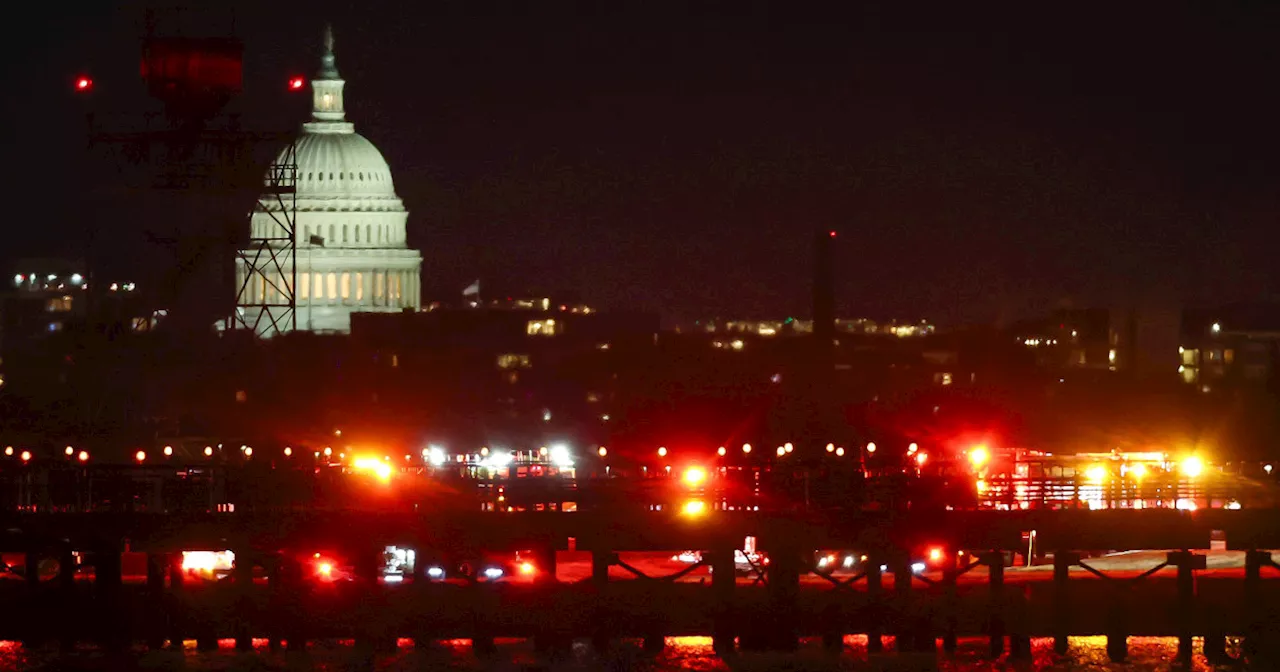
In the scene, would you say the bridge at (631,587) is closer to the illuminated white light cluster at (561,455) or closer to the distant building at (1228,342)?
the illuminated white light cluster at (561,455)

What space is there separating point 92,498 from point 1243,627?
2689 centimetres

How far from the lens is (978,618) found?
65688 millimetres

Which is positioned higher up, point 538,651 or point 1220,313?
point 1220,313

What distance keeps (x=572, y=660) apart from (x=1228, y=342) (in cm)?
12060

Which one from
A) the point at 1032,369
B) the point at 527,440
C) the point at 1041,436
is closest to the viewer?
the point at 1041,436

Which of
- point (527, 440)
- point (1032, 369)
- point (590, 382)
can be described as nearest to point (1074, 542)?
Result: point (527, 440)

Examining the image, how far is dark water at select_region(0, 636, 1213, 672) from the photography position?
65.1 m

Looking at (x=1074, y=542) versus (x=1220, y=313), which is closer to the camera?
(x=1074, y=542)

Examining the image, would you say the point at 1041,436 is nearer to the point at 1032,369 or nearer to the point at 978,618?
the point at 978,618

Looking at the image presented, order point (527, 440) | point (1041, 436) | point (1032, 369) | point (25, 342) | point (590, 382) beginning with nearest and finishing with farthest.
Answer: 1. point (1041, 436)
2. point (527, 440)
3. point (590, 382)
4. point (1032, 369)
5. point (25, 342)

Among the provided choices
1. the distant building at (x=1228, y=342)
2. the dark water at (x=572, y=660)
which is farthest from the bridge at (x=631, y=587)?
the distant building at (x=1228, y=342)

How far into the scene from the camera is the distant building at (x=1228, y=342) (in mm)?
172500

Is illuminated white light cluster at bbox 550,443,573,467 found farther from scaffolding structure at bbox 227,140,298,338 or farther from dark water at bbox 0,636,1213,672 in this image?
dark water at bbox 0,636,1213,672

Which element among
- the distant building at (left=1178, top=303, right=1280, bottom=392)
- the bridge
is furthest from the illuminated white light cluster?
the distant building at (left=1178, top=303, right=1280, bottom=392)
